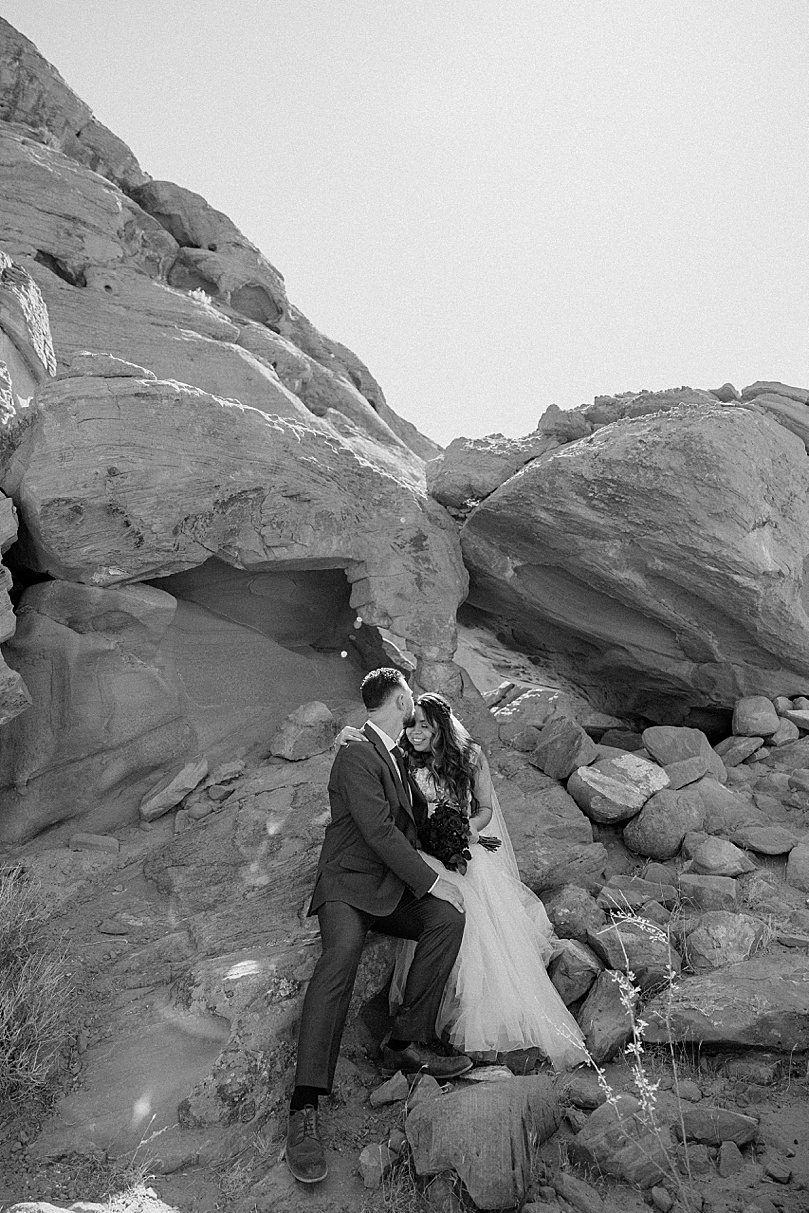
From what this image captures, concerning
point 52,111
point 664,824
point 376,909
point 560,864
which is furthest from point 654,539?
point 52,111

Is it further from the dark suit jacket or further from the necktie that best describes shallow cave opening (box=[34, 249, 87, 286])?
the dark suit jacket

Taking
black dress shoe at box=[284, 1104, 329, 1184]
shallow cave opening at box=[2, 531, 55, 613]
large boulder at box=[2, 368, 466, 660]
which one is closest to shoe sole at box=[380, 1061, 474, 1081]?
black dress shoe at box=[284, 1104, 329, 1184]

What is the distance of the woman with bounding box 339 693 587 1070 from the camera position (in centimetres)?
419

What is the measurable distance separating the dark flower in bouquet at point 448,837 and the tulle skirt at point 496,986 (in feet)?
0.22

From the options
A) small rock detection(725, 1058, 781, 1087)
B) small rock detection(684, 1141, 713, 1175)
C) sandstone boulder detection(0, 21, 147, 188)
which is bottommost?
small rock detection(684, 1141, 713, 1175)

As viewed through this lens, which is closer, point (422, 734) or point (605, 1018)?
point (605, 1018)

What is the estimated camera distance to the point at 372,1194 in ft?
11.1

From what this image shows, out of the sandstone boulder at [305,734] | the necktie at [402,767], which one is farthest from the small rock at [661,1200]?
the sandstone boulder at [305,734]

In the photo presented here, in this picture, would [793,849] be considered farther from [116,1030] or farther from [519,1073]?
[116,1030]

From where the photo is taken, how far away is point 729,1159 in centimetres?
347

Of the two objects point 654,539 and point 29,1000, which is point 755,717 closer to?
point 654,539

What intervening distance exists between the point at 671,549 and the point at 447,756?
389 cm

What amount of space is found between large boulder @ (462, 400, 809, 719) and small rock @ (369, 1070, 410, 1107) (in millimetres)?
5326

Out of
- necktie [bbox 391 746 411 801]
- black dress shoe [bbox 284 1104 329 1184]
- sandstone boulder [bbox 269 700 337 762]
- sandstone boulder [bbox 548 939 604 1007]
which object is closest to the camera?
black dress shoe [bbox 284 1104 329 1184]
